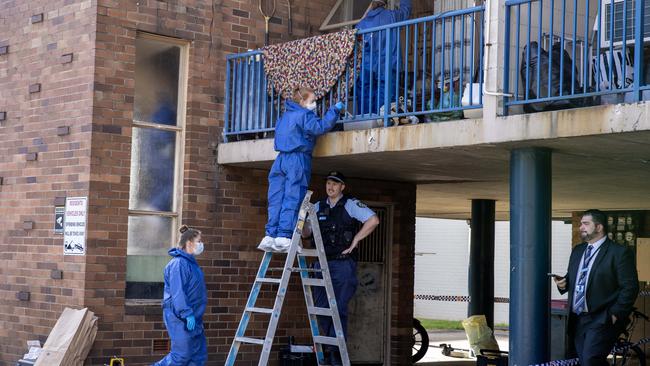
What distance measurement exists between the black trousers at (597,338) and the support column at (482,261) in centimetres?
820

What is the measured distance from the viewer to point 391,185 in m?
13.8

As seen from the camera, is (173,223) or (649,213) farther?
(649,213)

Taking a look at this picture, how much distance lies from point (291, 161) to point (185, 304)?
6.50 feet

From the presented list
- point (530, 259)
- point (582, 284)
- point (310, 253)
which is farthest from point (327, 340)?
point (582, 284)

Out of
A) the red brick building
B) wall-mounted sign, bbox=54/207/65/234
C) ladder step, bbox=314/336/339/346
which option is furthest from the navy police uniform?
wall-mounted sign, bbox=54/207/65/234

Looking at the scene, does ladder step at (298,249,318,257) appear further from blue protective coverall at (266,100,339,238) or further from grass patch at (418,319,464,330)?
grass patch at (418,319,464,330)

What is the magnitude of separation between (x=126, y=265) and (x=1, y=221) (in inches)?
77.2

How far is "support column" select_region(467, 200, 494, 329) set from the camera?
18.1 meters

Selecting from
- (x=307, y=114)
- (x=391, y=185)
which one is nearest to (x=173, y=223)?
(x=307, y=114)

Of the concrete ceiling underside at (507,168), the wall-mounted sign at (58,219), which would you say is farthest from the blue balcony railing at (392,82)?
the wall-mounted sign at (58,219)

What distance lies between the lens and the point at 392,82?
1136 cm

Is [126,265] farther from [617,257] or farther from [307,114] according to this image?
[617,257]

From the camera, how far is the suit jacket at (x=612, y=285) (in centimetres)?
955

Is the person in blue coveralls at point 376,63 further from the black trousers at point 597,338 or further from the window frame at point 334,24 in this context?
the black trousers at point 597,338
